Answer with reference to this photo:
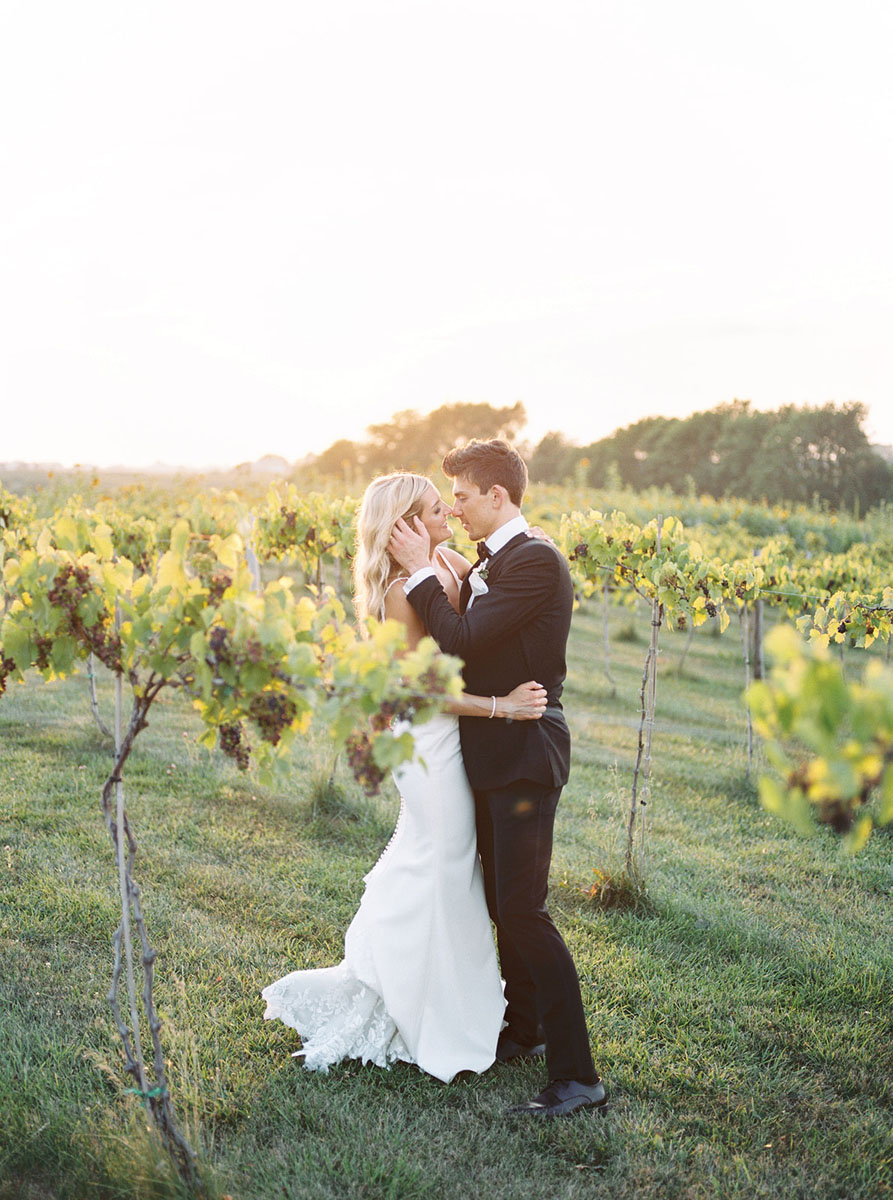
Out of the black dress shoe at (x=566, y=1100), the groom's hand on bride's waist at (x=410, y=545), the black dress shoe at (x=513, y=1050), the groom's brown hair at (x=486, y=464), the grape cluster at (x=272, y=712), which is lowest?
the black dress shoe at (x=513, y=1050)

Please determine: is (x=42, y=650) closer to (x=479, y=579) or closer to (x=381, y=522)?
(x=381, y=522)

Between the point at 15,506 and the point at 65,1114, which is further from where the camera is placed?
the point at 15,506

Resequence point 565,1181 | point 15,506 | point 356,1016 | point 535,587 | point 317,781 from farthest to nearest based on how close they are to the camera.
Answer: point 15,506 < point 317,781 < point 356,1016 < point 535,587 < point 565,1181

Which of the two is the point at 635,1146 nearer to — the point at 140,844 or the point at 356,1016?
the point at 356,1016

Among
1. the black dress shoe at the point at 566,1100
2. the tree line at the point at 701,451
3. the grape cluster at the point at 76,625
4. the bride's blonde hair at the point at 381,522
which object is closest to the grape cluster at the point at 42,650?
the grape cluster at the point at 76,625

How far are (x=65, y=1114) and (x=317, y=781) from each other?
3.23 m

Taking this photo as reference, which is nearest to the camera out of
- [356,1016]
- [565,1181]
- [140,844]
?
[565,1181]

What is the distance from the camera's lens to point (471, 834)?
10.9 feet

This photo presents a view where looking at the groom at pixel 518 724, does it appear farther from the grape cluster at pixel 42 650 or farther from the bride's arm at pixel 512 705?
the grape cluster at pixel 42 650

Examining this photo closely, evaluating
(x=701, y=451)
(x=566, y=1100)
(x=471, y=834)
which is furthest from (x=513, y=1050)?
(x=701, y=451)

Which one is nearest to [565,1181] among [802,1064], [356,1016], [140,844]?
[356,1016]

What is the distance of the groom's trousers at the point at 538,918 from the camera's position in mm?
3053

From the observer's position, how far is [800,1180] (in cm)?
279

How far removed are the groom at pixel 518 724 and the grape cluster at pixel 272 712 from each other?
921 millimetres
